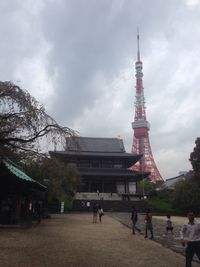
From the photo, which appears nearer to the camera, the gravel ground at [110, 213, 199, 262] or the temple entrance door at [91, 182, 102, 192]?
the gravel ground at [110, 213, 199, 262]

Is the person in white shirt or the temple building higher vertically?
the temple building

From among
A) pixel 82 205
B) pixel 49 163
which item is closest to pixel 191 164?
pixel 82 205

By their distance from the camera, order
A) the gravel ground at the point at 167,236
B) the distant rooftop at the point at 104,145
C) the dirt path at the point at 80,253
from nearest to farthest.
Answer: the dirt path at the point at 80,253
the gravel ground at the point at 167,236
the distant rooftop at the point at 104,145

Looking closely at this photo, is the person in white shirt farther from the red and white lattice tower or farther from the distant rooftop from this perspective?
the red and white lattice tower

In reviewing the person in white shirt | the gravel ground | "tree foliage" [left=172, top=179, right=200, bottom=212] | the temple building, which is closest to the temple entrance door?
the temple building

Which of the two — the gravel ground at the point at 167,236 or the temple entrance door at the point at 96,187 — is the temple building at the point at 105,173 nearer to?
the temple entrance door at the point at 96,187

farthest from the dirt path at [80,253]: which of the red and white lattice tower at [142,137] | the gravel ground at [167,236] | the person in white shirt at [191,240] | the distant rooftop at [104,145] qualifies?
the red and white lattice tower at [142,137]

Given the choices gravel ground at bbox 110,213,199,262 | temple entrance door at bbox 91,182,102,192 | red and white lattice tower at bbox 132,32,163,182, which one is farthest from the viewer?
red and white lattice tower at bbox 132,32,163,182

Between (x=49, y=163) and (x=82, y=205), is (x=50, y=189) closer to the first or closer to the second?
(x=49, y=163)

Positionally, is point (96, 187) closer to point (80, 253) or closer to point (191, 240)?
point (80, 253)

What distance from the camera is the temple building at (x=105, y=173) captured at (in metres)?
62.6

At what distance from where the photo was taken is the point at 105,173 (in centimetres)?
6334

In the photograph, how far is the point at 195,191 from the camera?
52312 mm

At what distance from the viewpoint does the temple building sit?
205 ft
